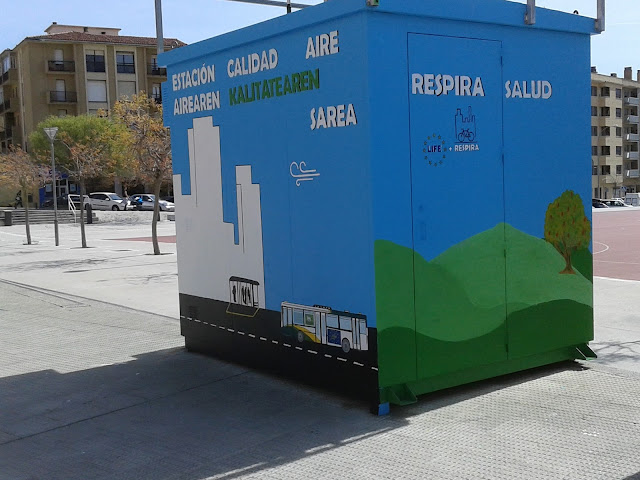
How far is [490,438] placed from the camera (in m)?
5.04

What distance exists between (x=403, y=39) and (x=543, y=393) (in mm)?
3020

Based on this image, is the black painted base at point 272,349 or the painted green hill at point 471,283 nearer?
the painted green hill at point 471,283

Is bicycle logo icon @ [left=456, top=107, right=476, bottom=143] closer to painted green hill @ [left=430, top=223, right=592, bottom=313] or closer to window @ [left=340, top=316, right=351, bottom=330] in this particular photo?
painted green hill @ [left=430, top=223, right=592, bottom=313]

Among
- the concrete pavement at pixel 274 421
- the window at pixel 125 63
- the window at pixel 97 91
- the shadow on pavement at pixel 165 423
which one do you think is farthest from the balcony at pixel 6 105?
the shadow on pavement at pixel 165 423

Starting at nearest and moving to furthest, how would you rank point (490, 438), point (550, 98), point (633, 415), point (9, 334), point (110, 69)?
point (490, 438)
point (633, 415)
point (550, 98)
point (9, 334)
point (110, 69)

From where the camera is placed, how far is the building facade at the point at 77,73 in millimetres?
67500

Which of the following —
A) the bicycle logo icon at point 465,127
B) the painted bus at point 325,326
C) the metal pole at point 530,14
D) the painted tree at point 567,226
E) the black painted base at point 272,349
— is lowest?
the black painted base at point 272,349

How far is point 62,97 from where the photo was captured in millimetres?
68500

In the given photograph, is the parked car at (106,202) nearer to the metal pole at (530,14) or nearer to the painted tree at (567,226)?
the painted tree at (567,226)

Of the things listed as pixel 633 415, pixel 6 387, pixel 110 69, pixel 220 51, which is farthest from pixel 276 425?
pixel 110 69

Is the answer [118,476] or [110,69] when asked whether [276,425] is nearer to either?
[118,476]

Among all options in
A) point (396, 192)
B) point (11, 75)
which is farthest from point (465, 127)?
point (11, 75)

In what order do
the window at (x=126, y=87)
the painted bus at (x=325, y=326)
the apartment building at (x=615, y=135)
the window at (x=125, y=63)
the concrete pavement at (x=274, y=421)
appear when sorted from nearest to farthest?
1. the concrete pavement at (x=274, y=421)
2. the painted bus at (x=325, y=326)
3. the window at (x=125, y=63)
4. the window at (x=126, y=87)
5. the apartment building at (x=615, y=135)

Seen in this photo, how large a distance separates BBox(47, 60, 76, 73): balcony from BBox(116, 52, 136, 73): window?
3.94m
